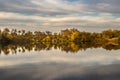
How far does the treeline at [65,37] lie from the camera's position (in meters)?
103

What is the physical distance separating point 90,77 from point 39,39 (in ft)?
324

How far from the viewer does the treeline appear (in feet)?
338

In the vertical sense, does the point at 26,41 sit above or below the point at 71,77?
below

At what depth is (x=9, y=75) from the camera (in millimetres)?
17344

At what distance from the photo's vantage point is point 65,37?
10738 centimetres

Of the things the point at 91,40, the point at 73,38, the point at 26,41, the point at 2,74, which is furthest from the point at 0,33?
the point at 2,74

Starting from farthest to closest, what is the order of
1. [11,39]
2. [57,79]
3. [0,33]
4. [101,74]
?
[11,39], [0,33], [101,74], [57,79]

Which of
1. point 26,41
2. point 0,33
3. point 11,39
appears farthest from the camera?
point 26,41

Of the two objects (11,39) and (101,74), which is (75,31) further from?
(101,74)

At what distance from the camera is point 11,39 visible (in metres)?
103

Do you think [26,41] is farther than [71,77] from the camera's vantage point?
Yes

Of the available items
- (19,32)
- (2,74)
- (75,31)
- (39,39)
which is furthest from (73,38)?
(2,74)

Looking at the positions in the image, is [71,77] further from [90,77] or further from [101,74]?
[101,74]

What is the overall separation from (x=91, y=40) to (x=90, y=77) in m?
92.5
